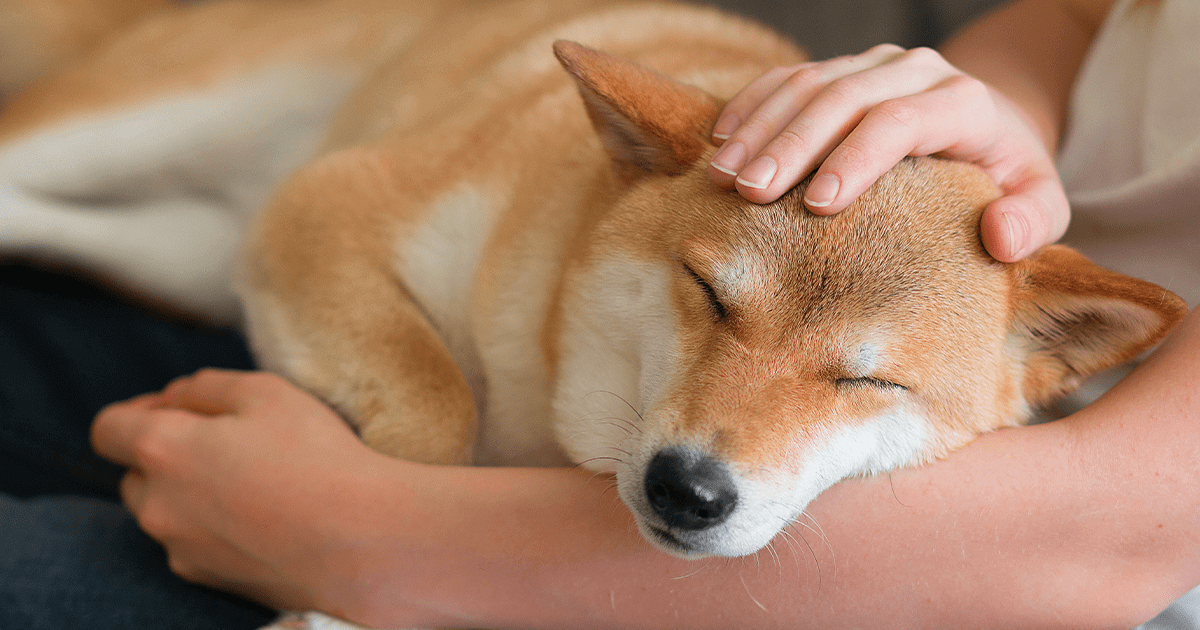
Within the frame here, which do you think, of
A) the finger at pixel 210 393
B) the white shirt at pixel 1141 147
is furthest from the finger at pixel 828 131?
the finger at pixel 210 393

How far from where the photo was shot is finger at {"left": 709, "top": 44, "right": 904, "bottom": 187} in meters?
0.95

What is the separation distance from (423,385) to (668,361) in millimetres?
474

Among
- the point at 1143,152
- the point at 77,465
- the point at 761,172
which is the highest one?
the point at 761,172

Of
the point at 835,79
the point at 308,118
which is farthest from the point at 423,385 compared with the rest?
the point at 308,118

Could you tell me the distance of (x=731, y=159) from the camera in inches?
37.3

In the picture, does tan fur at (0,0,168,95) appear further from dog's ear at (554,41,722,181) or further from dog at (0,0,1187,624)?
dog's ear at (554,41,722,181)

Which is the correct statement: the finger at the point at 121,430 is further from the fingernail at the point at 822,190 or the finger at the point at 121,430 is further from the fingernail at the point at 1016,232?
the fingernail at the point at 1016,232

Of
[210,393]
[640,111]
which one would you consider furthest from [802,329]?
[210,393]

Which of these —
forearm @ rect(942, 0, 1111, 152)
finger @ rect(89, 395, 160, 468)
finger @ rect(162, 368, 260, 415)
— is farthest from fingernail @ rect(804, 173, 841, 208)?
finger @ rect(89, 395, 160, 468)

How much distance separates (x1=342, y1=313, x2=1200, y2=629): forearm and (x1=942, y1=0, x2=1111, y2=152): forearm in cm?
67

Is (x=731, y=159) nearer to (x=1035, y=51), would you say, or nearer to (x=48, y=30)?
(x=1035, y=51)

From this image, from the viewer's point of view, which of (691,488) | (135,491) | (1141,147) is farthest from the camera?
(1141,147)

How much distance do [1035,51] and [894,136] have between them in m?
0.98

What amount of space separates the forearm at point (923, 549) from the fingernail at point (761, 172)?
401 mm
